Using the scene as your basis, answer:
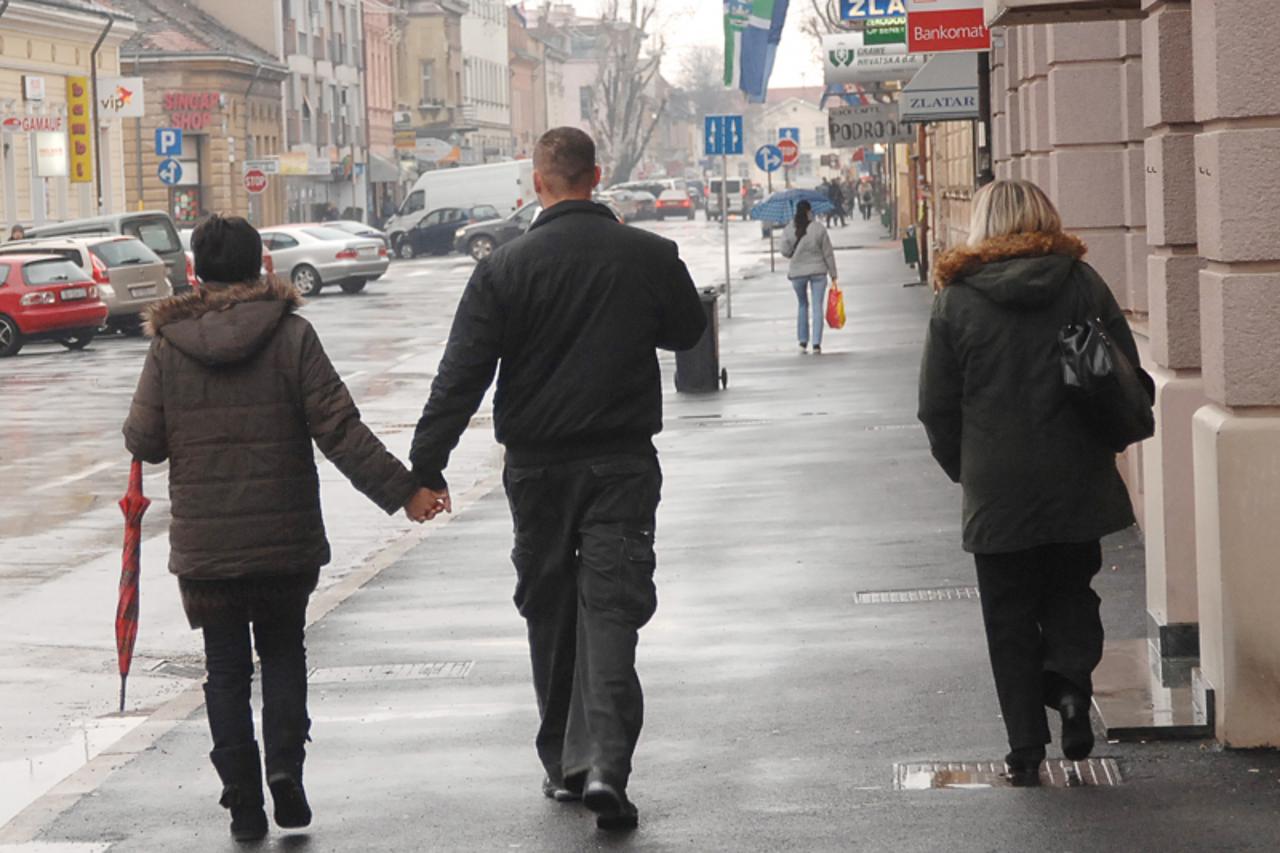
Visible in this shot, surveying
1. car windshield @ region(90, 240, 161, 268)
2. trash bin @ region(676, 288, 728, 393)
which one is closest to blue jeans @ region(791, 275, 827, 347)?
trash bin @ region(676, 288, 728, 393)

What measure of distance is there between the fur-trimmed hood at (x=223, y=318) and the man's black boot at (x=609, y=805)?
143cm

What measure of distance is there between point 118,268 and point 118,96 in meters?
22.5

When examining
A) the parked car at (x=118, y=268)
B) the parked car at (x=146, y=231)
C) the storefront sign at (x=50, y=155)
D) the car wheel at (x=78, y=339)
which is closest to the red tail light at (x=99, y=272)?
the parked car at (x=118, y=268)

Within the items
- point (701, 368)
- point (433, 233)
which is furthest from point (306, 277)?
point (701, 368)

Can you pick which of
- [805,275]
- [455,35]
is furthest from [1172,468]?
[455,35]

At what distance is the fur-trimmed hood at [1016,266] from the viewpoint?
6.49 metres

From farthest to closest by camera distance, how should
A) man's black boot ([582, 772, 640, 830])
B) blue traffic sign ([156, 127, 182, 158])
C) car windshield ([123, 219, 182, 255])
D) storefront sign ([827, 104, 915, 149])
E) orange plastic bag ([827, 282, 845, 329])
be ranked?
blue traffic sign ([156, 127, 182, 158]) → car windshield ([123, 219, 182, 255]) → storefront sign ([827, 104, 915, 149]) → orange plastic bag ([827, 282, 845, 329]) → man's black boot ([582, 772, 640, 830])

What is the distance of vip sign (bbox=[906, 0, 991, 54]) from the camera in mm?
14047

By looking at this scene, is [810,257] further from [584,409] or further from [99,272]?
[584,409]

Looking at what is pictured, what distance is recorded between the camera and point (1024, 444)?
6.54m

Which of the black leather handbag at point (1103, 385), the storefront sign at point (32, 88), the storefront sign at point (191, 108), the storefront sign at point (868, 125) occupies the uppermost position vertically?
the storefront sign at point (191, 108)

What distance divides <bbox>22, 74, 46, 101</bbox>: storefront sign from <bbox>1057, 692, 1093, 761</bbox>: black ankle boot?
165 ft

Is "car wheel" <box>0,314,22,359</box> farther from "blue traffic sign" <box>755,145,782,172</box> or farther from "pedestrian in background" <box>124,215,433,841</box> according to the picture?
"pedestrian in background" <box>124,215,433,841</box>

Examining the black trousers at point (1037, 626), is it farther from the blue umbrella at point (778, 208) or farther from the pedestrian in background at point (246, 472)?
the blue umbrella at point (778, 208)
